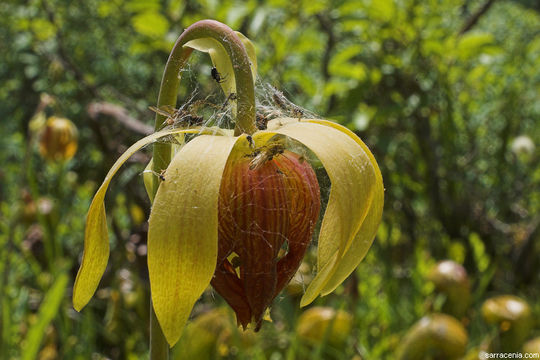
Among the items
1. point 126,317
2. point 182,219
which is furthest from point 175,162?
point 126,317

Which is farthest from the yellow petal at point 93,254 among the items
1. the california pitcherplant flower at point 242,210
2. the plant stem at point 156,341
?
the plant stem at point 156,341

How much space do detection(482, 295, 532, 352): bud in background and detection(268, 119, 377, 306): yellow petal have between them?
1.19 meters

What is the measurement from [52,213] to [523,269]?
1.74 m

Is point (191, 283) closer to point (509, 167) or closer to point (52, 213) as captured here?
point (52, 213)

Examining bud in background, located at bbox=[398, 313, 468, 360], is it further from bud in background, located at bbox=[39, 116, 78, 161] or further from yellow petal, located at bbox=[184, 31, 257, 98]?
bud in background, located at bbox=[39, 116, 78, 161]

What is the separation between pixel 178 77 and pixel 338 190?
0.27 metres

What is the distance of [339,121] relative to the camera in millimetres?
1947

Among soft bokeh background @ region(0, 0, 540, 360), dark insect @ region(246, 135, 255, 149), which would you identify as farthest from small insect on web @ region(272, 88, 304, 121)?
soft bokeh background @ region(0, 0, 540, 360)

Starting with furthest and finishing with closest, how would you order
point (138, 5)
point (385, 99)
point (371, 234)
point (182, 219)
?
point (385, 99), point (138, 5), point (371, 234), point (182, 219)

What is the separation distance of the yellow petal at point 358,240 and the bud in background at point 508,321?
114 centimetres

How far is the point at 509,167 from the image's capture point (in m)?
2.67

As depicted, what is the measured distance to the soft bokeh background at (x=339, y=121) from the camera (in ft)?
5.92

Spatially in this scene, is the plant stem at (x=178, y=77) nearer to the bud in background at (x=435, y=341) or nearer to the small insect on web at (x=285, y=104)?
the small insect on web at (x=285, y=104)

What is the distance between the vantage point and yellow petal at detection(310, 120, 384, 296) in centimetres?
65
